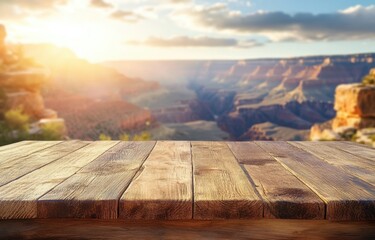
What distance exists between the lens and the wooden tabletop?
1000 millimetres

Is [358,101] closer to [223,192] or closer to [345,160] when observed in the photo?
[345,160]

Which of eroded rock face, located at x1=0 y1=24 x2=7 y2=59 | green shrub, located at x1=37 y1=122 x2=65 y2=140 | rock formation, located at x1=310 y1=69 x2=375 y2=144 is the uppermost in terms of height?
eroded rock face, located at x1=0 y1=24 x2=7 y2=59

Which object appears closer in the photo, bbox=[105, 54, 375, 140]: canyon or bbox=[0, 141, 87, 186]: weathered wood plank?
Answer: bbox=[0, 141, 87, 186]: weathered wood plank

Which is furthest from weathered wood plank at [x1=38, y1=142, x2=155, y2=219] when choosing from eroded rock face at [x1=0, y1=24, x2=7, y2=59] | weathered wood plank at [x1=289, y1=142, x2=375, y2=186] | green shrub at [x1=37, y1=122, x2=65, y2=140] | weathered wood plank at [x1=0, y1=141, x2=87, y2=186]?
eroded rock face at [x1=0, y1=24, x2=7, y2=59]

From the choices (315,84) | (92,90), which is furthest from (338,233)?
(315,84)

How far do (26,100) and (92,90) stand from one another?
47699mm

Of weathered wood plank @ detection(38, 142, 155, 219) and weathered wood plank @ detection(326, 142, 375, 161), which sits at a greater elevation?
weathered wood plank @ detection(326, 142, 375, 161)

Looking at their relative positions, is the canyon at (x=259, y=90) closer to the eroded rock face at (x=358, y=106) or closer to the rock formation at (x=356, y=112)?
the eroded rock face at (x=358, y=106)

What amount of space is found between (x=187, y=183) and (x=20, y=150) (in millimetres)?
1029

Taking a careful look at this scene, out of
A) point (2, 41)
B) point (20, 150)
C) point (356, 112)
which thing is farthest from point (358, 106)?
point (2, 41)

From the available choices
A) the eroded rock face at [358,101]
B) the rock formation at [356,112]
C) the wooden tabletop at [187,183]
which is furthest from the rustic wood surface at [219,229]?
the eroded rock face at [358,101]

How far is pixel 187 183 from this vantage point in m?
1.18

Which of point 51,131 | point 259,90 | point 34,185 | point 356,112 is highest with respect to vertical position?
point 259,90

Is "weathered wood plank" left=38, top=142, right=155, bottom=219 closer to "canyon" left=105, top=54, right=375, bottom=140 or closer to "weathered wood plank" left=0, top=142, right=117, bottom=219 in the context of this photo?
"weathered wood plank" left=0, top=142, right=117, bottom=219
